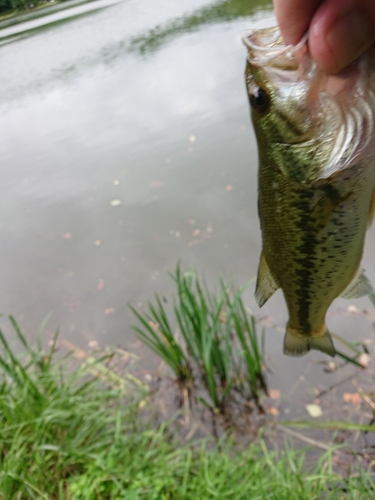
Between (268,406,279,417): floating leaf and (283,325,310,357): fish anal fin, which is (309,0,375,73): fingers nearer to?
(283,325,310,357): fish anal fin

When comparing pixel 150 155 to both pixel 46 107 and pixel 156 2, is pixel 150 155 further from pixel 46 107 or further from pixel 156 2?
pixel 156 2

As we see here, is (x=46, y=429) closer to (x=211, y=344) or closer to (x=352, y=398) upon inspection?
(x=211, y=344)

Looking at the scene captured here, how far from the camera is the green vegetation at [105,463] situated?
1930 millimetres

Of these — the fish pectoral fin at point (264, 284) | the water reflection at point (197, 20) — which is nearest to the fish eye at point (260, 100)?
the fish pectoral fin at point (264, 284)

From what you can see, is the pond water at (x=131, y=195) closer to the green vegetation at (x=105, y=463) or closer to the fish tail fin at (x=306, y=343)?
the green vegetation at (x=105, y=463)

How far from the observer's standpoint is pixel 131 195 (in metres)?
5.70

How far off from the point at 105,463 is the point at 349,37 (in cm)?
224

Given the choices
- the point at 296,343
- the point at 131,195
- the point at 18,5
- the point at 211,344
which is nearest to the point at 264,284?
the point at 296,343

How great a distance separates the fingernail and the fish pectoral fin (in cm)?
73

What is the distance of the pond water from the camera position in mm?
4023

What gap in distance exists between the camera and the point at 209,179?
5.53 metres

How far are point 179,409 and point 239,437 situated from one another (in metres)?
0.49

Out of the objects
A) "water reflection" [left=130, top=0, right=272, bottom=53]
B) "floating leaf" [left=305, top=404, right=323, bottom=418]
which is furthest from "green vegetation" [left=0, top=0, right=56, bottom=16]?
"floating leaf" [left=305, top=404, right=323, bottom=418]

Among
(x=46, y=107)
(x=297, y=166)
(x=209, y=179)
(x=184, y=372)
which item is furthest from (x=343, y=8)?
(x=46, y=107)
